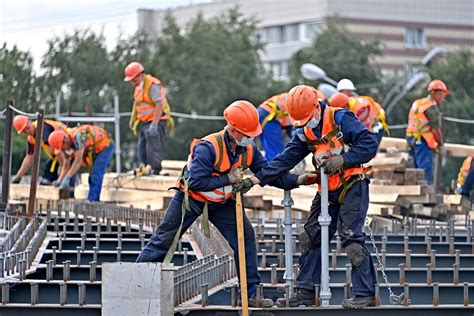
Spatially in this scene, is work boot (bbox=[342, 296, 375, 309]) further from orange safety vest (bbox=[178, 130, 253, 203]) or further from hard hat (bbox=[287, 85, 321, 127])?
hard hat (bbox=[287, 85, 321, 127])

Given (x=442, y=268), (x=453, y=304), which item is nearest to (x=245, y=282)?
(x=453, y=304)

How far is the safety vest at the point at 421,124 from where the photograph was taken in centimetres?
2161

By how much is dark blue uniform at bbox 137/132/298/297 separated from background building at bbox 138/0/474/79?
215ft

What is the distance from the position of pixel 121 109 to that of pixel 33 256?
3303cm

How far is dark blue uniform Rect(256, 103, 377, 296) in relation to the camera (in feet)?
36.5

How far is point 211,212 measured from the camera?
1172cm

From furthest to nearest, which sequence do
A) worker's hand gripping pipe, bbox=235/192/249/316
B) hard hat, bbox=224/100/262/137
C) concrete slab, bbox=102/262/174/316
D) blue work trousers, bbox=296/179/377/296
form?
hard hat, bbox=224/100/262/137 → blue work trousers, bbox=296/179/377/296 → worker's hand gripping pipe, bbox=235/192/249/316 → concrete slab, bbox=102/262/174/316

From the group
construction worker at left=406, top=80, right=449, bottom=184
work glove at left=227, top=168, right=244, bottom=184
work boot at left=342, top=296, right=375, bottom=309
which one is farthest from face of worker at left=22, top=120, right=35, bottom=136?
work boot at left=342, top=296, right=375, bottom=309

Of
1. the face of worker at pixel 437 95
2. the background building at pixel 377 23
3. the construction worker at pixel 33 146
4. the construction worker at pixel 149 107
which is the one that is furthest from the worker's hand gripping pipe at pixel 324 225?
the background building at pixel 377 23

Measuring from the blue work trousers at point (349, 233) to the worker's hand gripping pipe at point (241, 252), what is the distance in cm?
61

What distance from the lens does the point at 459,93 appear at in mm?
51844

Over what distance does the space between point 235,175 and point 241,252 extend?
669 mm

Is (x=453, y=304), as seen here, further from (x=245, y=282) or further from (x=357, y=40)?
(x=357, y=40)

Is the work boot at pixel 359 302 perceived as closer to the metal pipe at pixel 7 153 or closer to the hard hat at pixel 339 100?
the metal pipe at pixel 7 153
